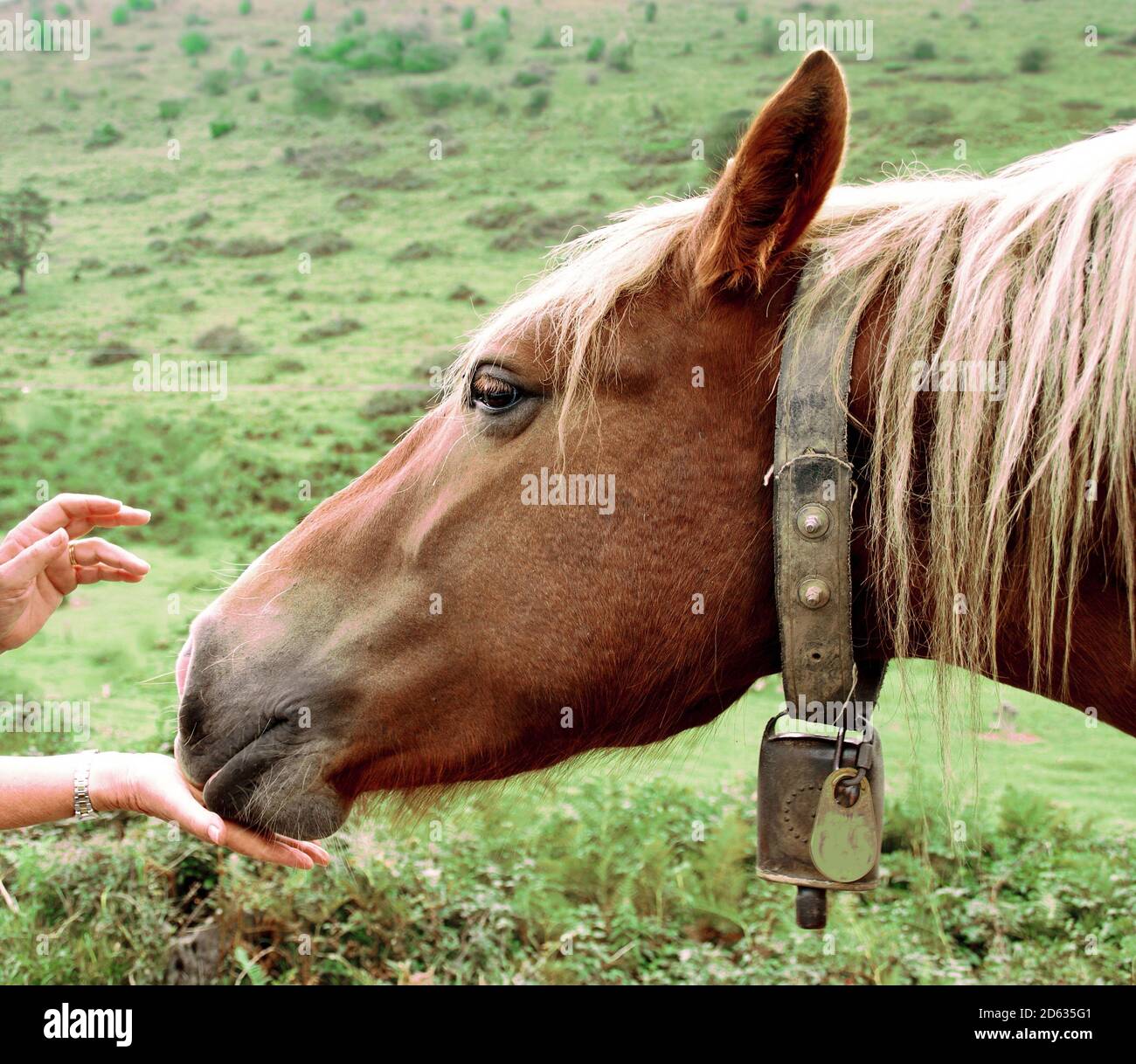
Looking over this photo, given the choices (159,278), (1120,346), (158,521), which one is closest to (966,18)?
(159,278)

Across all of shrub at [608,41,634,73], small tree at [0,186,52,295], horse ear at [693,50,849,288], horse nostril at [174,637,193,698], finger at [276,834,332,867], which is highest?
shrub at [608,41,634,73]

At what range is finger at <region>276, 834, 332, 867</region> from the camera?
204cm

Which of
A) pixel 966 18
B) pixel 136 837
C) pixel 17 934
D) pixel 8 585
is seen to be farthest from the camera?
pixel 966 18

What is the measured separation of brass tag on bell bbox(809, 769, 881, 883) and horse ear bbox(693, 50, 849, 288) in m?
0.88

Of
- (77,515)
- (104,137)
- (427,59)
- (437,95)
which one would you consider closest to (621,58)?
(437,95)

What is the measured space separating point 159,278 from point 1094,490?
21.4ft

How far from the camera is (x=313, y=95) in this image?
25.1 feet

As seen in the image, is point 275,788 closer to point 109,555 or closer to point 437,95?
point 109,555

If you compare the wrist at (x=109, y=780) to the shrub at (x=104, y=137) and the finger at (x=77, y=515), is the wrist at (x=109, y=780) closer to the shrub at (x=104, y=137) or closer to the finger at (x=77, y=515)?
the finger at (x=77, y=515)

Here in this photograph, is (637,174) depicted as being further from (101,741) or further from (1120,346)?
(1120,346)

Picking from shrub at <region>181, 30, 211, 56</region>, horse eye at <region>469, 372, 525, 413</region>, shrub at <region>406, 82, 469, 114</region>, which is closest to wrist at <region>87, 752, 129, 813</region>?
horse eye at <region>469, 372, 525, 413</region>

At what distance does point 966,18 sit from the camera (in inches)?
285

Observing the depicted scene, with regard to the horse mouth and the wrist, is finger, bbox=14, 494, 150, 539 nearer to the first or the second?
the wrist

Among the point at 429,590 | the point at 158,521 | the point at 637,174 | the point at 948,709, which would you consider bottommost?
the point at 158,521
